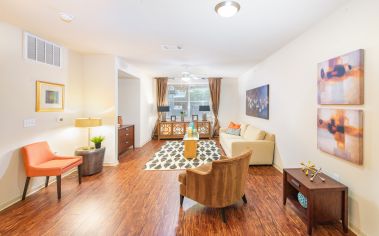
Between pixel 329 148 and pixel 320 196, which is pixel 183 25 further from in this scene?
pixel 320 196

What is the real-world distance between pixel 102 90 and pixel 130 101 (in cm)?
189

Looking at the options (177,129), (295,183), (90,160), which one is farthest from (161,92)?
(295,183)

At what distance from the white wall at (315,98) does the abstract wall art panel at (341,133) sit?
0.06 meters

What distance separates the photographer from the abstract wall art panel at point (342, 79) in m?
1.85

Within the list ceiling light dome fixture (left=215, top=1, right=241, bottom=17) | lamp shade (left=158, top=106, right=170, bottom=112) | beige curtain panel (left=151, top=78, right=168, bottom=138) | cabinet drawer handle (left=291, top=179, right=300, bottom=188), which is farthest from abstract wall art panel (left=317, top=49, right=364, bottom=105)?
beige curtain panel (left=151, top=78, right=168, bottom=138)

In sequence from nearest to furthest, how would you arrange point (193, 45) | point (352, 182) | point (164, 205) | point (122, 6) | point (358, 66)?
1. point (358, 66)
2. point (352, 182)
3. point (122, 6)
4. point (164, 205)
5. point (193, 45)

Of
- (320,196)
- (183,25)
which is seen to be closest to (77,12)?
(183,25)

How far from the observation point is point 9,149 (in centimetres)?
257

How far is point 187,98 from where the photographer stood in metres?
7.98

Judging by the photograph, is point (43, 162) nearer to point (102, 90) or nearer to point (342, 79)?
point (102, 90)

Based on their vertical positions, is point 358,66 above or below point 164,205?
above

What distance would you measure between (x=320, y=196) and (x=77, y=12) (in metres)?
3.66

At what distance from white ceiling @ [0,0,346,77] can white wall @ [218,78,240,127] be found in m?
3.76

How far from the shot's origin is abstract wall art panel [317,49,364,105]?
1851 millimetres
